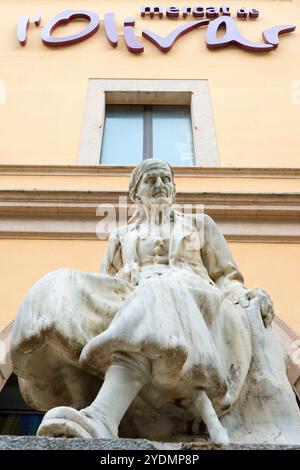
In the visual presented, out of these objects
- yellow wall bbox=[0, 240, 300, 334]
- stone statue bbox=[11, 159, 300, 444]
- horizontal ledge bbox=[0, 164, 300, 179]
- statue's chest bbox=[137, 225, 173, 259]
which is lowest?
stone statue bbox=[11, 159, 300, 444]

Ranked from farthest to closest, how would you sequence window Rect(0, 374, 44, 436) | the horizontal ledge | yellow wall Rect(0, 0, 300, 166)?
yellow wall Rect(0, 0, 300, 166) < the horizontal ledge < window Rect(0, 374, 44, 436)

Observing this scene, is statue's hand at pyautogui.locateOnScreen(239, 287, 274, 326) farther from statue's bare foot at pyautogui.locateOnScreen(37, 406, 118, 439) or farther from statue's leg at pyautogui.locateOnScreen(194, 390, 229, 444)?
statue's bare foot at pyautogui.locateOnScreen(37, 406, 118, 439)

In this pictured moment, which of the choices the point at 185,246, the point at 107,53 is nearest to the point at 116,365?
the point at 185,246

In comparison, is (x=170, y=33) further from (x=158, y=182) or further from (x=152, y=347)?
(x=152, y=347)

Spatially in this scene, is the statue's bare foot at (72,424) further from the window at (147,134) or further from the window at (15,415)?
the window at (147,134)

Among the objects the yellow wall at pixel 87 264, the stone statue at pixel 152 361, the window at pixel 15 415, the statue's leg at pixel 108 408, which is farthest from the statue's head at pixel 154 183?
the window at pixel 15 415

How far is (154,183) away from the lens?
362 cm

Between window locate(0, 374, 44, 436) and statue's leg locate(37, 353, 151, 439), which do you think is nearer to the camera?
statue's leg locate(37, 353, 151, 439)

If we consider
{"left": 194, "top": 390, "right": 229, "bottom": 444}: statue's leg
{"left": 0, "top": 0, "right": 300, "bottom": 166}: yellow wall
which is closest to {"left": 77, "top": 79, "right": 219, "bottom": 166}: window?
{"left": 0, "top": 0, "right": 300, "bottom": 166}: yellow wall

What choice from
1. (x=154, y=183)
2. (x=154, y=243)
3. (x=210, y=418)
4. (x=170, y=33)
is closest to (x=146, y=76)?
(x=170, y=33)

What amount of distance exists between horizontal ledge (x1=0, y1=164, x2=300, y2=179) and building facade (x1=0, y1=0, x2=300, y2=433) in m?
0.02

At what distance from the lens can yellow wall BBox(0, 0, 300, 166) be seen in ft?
29.2

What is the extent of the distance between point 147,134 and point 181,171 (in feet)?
6.21

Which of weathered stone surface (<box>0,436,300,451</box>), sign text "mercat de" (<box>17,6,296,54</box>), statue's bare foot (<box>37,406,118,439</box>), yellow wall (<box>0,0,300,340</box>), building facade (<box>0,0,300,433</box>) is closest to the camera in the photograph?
weathered stone surface (<box>0,436,300,451</box>)
